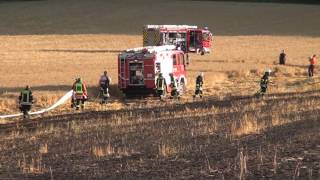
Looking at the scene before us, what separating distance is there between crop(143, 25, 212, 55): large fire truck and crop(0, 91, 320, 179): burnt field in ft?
89.2

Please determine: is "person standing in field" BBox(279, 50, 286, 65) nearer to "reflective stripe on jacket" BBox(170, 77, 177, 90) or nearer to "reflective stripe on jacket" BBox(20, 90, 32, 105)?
"reflective stripe on jacket" BBox(170, 77, 177, 90)

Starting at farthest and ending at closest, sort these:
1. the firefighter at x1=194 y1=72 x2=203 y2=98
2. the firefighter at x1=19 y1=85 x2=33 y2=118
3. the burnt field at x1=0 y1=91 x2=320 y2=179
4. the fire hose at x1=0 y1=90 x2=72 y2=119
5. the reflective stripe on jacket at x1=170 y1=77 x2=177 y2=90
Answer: the reflective stripe on jacket at x1=170 y1=77 x2=177 y2=90, the firefighter at x1=194 y1=72 x2=203 y2=98, the fire hose at x1=0 y1=90 x2=72 y2=119, the firefighter at x1=19 y1=85 x2=33 y2=118, the burnt field at x1=0 y1=91 x2=320 y2=179

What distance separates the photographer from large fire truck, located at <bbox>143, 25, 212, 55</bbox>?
48344mm

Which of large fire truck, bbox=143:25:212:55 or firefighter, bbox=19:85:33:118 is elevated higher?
large fire truck, bbox=143:25:212:55

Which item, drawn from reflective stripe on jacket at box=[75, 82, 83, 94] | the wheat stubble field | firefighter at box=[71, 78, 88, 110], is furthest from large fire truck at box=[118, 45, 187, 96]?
reflective stripe on jacket at box=[75, 82, 83, 94]

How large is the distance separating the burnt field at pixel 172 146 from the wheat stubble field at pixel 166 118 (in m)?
0.02

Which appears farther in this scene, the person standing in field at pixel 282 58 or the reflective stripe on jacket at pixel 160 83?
the person standing in field at pixel 282 58

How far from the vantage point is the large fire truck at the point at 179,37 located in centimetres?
4834

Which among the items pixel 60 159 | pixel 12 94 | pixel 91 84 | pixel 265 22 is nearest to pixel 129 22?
pixel 265 22

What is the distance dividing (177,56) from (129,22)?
148ft

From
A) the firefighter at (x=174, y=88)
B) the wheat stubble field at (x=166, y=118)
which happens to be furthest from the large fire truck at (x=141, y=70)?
the wheat stubble field at (x=166, y=118)

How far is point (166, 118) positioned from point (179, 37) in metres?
30.8

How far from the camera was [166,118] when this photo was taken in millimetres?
19672

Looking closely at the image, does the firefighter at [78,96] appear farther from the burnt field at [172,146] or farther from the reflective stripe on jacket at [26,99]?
the burnt field at [172,146]
